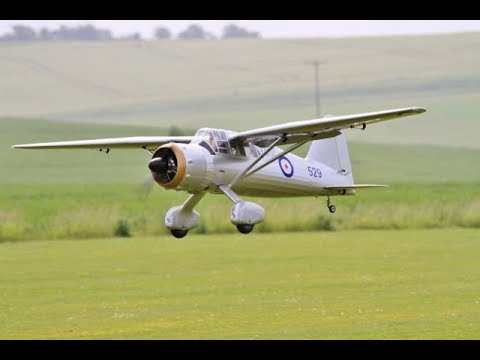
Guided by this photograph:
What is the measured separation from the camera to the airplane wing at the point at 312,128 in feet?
87.8

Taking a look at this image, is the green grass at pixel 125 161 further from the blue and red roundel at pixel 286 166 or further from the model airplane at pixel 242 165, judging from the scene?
the blue and red roundel at pixel 286 166

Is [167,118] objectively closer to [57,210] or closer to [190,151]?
[57,210]

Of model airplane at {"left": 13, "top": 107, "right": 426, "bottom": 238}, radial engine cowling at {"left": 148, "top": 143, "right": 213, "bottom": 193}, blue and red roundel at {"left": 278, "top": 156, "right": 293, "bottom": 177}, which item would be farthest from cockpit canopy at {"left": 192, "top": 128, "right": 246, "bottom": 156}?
blue and red roundel at {"left": 278, "top": 156, "right": 293, "bottom": 177}

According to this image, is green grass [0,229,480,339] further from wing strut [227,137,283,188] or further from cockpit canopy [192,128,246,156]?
cockpit canopy [192,128,246,156]

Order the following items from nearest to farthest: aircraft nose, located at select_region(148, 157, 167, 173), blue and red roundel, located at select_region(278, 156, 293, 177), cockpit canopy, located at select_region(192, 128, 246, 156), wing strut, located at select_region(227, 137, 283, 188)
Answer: aircraft nose, located at select_region(148, 157, 167, 173) → cockpit canopy, located at select_region(192, 128, 246, 156) → wing strut, located at select_region(227, 137, 283, 188) → blue and red roundel, located at select_region(278, 156, 293, 177)

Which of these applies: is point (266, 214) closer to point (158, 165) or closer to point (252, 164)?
point (252, 164)

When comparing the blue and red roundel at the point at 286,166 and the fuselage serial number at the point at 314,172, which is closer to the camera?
the blue and red roundel at the point at 286,166

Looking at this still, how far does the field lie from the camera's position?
3762 centimetres

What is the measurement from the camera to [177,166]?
27.0 meters

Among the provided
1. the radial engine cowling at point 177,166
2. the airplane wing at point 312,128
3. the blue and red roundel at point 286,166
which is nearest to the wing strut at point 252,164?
the airplane wing at point 312,128

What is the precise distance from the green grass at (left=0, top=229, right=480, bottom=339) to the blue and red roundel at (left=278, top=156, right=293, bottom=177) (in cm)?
418

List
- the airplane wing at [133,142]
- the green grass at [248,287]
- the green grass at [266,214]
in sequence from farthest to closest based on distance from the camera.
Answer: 1. the green grass at [266,214]
2. the green grass at [248,287]
3. the airplane wing at [133,142]

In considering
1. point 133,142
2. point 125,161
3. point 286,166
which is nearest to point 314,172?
point 286,166

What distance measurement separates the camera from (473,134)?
97250 millimetres
